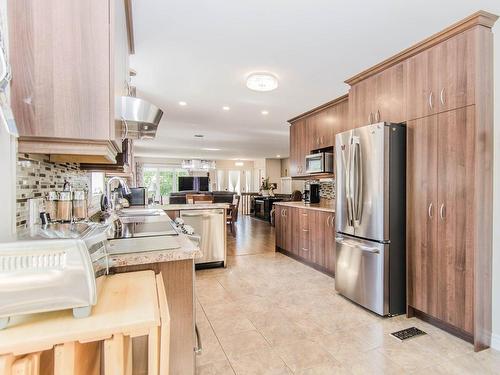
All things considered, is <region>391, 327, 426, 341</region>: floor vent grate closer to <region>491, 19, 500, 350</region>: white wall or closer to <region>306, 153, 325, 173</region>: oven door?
<region>491, 19, 500, 350</region>: white wall

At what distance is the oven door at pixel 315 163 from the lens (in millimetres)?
4016

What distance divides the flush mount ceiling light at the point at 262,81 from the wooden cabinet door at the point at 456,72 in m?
Answer: 1.59

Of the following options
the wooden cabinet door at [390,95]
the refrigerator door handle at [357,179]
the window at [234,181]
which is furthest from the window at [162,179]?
the wooden cabinet door at [390,95]

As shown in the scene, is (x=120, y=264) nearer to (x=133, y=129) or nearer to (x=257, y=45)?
(x=133, y=129)

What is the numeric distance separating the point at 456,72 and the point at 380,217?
127 cm

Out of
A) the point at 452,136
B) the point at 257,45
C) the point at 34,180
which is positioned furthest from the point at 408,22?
the point at 34,180

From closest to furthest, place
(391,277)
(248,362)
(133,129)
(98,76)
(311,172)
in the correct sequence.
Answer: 1. (98,76)
2. (248,362)
3. (133,129)
4. (391,277)
5. (311,172)

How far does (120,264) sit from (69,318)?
0.45 metres

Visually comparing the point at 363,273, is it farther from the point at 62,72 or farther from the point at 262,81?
the point at 62,72

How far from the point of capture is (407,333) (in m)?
2.13

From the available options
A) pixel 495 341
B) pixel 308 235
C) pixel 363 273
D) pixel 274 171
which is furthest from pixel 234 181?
pixel 495 341

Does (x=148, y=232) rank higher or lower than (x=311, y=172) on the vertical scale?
lower

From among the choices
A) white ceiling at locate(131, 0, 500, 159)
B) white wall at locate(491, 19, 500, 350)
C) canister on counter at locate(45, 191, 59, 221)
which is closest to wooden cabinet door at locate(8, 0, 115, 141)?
canister on counter at locate(45, 191, 59, 221)

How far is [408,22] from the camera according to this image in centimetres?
206
